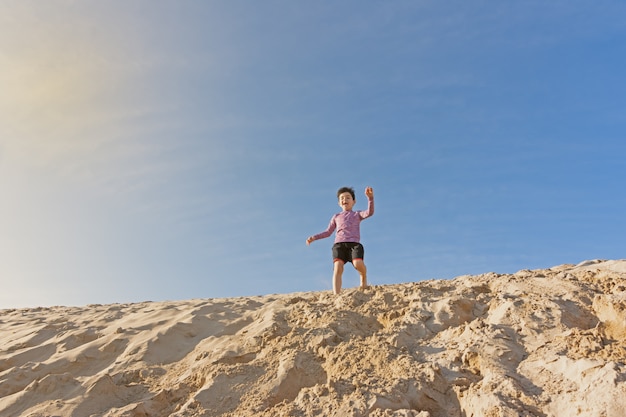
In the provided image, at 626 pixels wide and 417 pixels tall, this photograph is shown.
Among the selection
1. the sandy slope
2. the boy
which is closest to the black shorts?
the boy

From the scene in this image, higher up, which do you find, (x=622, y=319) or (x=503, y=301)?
(x=503, y=301)

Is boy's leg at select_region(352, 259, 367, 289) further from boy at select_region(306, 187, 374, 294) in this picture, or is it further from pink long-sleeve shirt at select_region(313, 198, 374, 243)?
pink long-sleeve shirt at select_region(313, 198, 374, 243)

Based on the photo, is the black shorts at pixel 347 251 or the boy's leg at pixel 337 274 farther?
the black shorts at pixel 347 251

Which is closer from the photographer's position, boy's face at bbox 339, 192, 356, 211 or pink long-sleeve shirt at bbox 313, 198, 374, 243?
pink long-sleeve shirt at bbox 313, 198, 374, 243

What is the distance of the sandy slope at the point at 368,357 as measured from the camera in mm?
3168

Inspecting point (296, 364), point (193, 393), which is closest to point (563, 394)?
point (296, 364)

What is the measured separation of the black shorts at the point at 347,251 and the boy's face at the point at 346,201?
1.91 ft

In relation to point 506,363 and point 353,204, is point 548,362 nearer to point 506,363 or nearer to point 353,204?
point 506,363

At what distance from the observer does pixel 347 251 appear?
5.99 meters

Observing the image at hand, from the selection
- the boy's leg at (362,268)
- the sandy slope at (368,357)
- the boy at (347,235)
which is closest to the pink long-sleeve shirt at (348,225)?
the boy at (347,235)

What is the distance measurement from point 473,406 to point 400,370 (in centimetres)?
62

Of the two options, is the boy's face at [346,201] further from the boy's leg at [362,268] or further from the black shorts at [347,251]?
the boy's leg at [362,268]

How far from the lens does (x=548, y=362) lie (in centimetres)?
328

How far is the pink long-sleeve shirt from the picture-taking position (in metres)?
6.07
